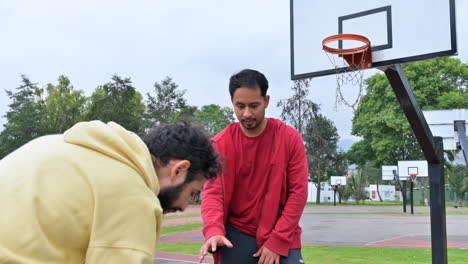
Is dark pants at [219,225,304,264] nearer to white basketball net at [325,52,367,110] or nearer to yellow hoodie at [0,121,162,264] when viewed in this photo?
yellow hoodie at [0,121,162,264]

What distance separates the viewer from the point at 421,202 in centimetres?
4134

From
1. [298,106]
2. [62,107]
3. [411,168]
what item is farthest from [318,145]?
[62,107]

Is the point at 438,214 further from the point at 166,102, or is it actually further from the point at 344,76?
the point at 166,102

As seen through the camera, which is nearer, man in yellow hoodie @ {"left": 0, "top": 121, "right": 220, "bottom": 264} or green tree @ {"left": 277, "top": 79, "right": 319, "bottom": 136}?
man in yellow hoodie @ {"left": 0, "top": 121, "right": 220, "bottom": 264}

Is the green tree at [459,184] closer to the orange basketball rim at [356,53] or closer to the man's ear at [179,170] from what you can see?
the orange basketball rim at [356,53]

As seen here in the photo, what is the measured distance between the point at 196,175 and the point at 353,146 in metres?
39.1

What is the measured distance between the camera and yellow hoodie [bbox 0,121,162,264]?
1.25m

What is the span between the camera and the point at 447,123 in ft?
37.3

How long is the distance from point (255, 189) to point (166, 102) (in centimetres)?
3829

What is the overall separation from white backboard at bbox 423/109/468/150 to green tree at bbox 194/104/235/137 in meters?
39.4

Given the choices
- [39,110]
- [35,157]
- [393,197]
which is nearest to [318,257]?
[35,157]

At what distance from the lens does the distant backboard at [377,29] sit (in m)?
5.09

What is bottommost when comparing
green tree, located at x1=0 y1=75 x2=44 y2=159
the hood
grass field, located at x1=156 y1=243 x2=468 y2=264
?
grass field, located at x1=156 y1=243 x2=468 y2=264

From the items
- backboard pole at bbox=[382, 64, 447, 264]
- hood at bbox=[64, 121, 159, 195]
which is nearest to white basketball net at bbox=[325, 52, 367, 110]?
backboard pole at bbox=[382, 64, 447, 264]
